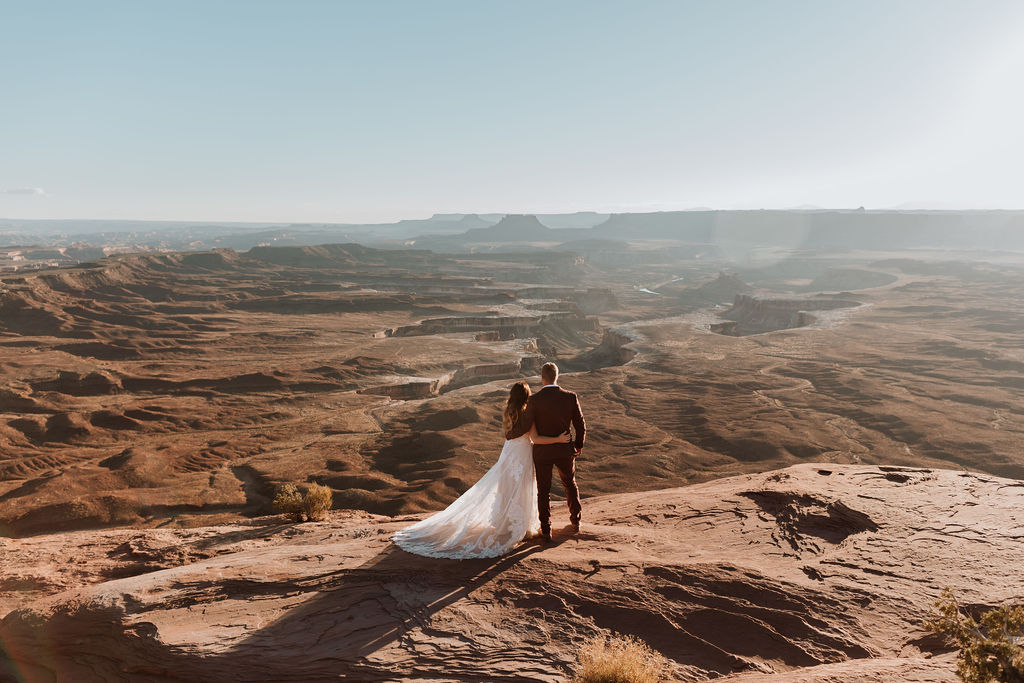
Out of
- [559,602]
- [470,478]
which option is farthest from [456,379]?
[559,602]

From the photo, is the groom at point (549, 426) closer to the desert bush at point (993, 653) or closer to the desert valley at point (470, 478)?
the desert valley at point (470, 478)

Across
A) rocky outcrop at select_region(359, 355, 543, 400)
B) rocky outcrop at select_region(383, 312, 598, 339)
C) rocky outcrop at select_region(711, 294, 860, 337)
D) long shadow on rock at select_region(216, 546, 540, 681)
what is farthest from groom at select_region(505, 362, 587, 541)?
rocky outcrop at select_region(711, 294, 860, 337)

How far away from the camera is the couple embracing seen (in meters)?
6.24

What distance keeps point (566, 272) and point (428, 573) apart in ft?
524

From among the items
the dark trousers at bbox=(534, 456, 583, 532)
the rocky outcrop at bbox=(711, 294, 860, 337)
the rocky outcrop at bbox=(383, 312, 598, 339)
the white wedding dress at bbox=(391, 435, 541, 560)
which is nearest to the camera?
the white wedding dress at bbox=(391, 435, 541, 560)

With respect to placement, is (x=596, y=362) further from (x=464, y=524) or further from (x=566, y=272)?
(x=566, y=272)

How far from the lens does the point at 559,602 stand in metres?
5.23

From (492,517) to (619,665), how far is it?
258cm

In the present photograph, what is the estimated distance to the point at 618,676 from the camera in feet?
12.9

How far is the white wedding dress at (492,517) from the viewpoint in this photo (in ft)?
20.3

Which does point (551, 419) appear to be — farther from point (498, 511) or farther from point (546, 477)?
point (498, 511)

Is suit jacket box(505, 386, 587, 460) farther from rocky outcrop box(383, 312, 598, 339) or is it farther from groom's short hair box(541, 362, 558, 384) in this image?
rocky outcrop box(383, 312, 598, 339)

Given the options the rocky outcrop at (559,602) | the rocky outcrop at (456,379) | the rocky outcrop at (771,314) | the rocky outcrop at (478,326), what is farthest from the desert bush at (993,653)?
the rocky outcrop at (771,314)

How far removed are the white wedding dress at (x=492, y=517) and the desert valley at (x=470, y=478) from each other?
31cm
